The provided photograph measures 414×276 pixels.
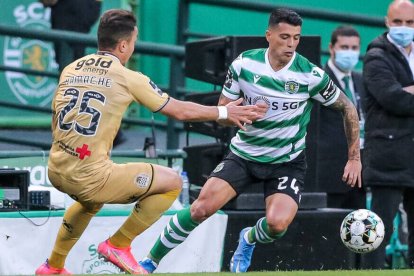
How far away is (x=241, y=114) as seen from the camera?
1003 cm

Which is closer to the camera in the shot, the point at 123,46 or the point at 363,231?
the point at 123,46

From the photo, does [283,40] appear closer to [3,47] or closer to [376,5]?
[3,47]

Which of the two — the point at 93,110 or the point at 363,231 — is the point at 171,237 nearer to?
the point at 93,110

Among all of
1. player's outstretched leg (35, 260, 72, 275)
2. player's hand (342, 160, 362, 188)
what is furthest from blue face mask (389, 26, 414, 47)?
player's outstretched leg (35, 260, 72, 275)

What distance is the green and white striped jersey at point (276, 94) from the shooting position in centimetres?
1088

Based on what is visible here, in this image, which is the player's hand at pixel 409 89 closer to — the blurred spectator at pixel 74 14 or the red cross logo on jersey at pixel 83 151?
the red cross logo on jersey at pixel 83 151

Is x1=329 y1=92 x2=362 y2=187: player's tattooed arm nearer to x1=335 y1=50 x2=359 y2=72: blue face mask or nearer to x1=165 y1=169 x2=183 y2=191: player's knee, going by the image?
x1=165 y1=169 x2=183 y2=191: player's knee

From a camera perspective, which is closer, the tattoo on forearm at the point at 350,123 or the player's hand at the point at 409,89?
the tattoo on forearm at the point at 350,123

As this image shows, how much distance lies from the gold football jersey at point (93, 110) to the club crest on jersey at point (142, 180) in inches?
11.1

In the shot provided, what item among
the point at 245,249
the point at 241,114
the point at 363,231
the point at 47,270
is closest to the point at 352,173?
the point at 363,231

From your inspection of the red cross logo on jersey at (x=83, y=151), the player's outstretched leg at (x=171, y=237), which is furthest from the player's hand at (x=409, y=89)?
the red cross logo on jersey at (x=83, y=151)

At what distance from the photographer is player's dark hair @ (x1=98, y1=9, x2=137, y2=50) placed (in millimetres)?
10141

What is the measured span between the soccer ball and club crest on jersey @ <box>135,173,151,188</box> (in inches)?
72.6

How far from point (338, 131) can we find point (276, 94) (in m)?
2.16
